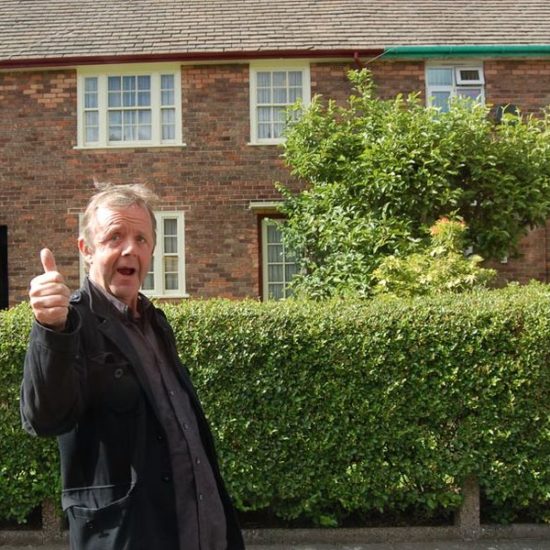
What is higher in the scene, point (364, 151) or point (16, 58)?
point (16, 58)

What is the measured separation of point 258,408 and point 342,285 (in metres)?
3.44

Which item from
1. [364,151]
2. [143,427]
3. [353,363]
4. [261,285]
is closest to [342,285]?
[364,151]

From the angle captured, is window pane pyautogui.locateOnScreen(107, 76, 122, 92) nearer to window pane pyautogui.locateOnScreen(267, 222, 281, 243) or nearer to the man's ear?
window pane pyautogui.locateOnScreen(267, 222, 281, 243)

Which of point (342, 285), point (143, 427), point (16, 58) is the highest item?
point (16, 58)

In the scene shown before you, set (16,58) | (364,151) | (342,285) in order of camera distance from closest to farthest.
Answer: (342,285)
(364,151)
(16,58)

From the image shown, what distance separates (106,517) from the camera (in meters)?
1.83

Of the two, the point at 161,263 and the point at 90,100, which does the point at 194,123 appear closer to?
the point at 90,100

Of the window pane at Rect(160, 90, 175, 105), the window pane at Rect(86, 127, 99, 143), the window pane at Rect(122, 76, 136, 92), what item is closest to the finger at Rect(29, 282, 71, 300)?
the window pane at Rect(160, 90, 175, 105)

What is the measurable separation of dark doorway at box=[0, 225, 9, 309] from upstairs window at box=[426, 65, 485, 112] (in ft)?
29.3

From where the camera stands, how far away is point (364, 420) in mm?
4457

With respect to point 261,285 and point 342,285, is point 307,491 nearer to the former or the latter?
point 342,285

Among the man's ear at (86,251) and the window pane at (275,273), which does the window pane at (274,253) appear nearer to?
the window pane at (275,273)

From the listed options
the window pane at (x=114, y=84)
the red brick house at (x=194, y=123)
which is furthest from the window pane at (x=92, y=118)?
the window pane at (x=114, y=84)

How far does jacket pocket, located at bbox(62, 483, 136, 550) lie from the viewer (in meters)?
1.83
